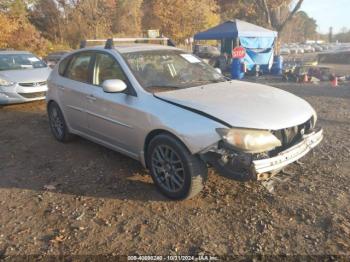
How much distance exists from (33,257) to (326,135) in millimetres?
4891

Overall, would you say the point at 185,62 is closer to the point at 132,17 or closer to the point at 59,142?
the point at 59,142

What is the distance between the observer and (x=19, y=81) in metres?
8.59

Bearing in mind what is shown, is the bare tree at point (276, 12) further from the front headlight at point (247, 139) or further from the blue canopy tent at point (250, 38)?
the front headlight at point (247, 139)

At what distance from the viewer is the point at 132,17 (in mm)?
36812

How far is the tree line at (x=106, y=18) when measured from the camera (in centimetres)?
2828

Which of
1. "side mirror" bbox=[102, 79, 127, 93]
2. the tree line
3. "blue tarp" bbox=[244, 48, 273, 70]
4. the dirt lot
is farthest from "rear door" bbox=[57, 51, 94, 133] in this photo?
the tree line

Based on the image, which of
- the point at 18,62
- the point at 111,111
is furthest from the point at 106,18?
the point at 111,111

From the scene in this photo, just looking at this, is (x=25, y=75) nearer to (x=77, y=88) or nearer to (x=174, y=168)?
(x=77, y=88)

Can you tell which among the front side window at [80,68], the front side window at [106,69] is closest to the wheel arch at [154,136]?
the front side window at [106,69]

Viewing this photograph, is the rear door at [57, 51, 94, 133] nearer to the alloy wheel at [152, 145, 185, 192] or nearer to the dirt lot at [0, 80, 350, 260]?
the dirt lot at [0, 80, 350, 260]

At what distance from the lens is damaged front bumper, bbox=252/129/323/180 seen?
3.19 m

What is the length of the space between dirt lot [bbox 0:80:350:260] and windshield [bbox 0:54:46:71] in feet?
16.4

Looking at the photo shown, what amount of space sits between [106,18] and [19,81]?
27119 millimetres

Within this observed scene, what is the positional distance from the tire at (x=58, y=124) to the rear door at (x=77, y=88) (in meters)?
0.26
